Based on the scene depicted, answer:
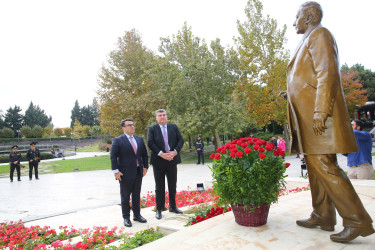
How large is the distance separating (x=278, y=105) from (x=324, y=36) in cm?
2118

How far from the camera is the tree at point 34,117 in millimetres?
82500

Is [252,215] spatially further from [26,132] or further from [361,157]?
[26,132]

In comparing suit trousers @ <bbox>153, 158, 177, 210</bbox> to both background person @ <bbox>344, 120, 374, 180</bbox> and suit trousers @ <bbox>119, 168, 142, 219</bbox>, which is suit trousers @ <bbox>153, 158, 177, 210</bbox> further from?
background person @ <bbox>344, 120, 374, 180</bbox>

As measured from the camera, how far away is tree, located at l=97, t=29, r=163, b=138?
24062mm

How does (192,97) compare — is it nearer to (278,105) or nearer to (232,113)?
(232,113)

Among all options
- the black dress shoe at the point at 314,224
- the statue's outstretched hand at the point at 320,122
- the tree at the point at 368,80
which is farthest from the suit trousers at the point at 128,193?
the tree at the point at 368,80

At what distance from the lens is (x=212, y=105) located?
2006cm

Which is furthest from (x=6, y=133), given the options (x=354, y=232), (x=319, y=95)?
(x=354, y=232)

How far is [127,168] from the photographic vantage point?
16.5 feet

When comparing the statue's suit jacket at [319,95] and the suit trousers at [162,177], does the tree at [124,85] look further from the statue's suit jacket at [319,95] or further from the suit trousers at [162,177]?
the statue's suit jacket at [319,95]

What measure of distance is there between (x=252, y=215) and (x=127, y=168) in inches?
107

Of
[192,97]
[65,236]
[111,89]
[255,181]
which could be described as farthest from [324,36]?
[111,89]

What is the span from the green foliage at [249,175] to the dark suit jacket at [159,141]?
211 cm

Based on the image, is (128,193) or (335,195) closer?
(335,195)
